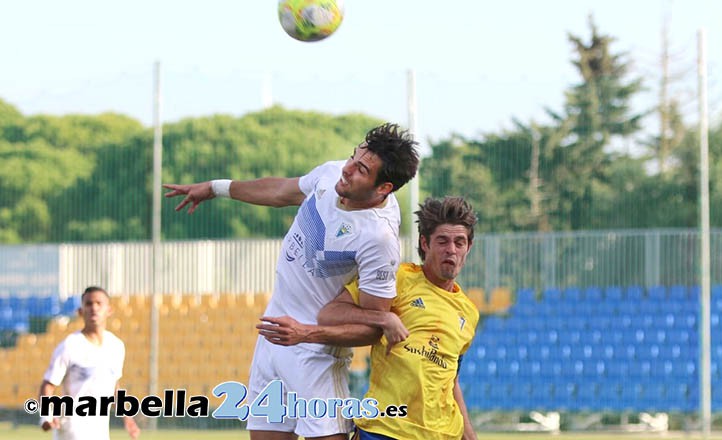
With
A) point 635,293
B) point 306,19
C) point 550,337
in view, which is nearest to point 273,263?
point 550,337

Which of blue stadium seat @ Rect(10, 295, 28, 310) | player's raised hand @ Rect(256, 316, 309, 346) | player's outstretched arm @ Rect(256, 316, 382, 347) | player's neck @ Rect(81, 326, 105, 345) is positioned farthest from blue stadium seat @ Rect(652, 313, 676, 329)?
player's raised hand @ Rect(256, 316, 309, 346)

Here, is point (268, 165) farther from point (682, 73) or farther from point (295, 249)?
point (295, 249)

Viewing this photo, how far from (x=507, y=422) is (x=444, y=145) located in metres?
3.79

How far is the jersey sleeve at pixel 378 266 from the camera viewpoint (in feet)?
19.5

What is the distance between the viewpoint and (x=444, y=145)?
62.1 ft

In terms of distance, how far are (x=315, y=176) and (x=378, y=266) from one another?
622 mm

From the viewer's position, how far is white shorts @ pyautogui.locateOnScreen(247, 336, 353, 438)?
6.19 m

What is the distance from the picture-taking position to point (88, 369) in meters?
9.98

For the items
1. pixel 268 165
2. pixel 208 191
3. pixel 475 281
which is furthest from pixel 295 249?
pixel 268 165

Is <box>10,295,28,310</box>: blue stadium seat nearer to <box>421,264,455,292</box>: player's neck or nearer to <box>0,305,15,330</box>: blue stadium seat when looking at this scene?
<box>0,305,15,330</box>: blue stadium seat

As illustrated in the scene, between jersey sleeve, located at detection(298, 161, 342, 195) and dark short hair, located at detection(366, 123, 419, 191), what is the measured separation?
1.19 feet

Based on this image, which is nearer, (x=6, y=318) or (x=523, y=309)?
(x=523, y=309)

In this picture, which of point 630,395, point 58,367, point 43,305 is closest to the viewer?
point 58,367

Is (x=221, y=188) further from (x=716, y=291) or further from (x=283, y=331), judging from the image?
(x=716, y=291)
